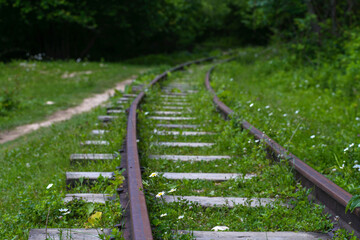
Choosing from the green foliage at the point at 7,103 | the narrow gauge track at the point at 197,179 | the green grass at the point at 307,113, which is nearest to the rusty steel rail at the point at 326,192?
the narrow gauge track at the point at 197,179

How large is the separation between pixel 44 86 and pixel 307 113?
6691mm

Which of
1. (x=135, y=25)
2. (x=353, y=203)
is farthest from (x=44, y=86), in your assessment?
(x=135, y=25)

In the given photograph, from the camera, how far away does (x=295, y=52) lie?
41.9 feet

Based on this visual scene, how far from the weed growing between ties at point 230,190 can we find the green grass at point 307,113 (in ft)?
1.18

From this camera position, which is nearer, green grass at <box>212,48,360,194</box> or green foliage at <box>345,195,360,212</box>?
green foliage at <box>345,195,360,212</box>

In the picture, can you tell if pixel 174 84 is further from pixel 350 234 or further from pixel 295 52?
pixel 350 234

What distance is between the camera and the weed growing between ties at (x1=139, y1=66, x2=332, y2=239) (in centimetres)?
254

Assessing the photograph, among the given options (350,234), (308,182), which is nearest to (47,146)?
(308,182)

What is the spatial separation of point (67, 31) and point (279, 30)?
421 inches

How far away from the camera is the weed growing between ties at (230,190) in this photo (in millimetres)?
2541

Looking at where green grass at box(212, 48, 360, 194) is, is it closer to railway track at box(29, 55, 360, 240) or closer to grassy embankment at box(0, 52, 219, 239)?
railway track at box(29, 55, 360, 240)

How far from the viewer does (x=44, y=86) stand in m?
9.85

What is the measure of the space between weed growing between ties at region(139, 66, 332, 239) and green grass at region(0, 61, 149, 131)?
11.7 feet

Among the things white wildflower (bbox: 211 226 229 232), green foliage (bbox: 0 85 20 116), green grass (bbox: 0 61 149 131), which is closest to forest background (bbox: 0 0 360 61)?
green grass (bbox: 0 61 149 131)
